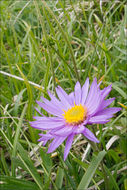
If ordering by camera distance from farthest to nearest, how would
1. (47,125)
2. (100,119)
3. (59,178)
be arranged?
(59,178)
(47,125)
(100,119)

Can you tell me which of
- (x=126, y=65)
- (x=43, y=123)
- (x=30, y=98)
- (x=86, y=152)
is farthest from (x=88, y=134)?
(x=126, y=65)

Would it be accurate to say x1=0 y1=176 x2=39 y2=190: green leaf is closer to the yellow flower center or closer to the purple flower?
the purple flower

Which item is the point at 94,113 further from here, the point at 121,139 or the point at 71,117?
the point at 121,139

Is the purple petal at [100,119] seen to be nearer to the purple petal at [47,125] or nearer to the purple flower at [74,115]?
the purple flower at [74,115]

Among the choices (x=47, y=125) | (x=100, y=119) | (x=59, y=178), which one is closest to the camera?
(x=100, y=119)

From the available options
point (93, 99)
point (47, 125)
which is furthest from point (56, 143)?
point (93, 99)

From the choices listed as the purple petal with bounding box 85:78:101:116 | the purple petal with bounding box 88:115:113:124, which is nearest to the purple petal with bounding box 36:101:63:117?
the purple petal with bounding box 85:78:101:116

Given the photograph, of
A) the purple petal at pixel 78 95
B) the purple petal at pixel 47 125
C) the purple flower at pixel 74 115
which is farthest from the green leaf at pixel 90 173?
the purple petal at pixel 78 95

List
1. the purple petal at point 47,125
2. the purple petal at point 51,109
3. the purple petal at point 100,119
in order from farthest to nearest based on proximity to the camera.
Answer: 1. the purple petal at point 51,109
2. the purple petal at point 47,125
3. the purple petal at point 100,119

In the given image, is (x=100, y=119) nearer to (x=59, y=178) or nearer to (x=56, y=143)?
(x=56, y=143)
